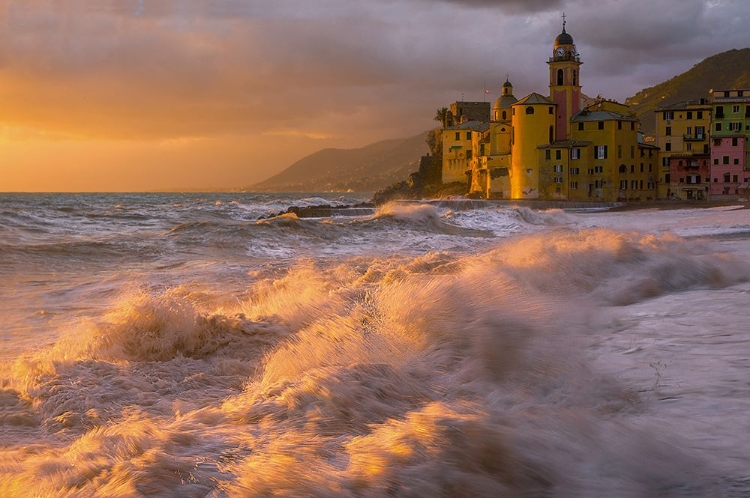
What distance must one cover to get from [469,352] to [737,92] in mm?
67417

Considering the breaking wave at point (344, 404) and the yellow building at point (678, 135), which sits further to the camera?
the yellow building at point (678, 135)

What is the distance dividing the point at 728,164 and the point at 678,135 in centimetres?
678

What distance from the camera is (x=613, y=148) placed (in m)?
64.3

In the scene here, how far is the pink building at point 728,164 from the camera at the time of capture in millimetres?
60938

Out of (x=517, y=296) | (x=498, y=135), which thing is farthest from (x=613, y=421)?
(x=498, y=135)

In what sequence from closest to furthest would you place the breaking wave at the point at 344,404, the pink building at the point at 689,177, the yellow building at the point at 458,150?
the breaking wave at the point at 344,404
the pink building at the point at 689,177
the yellow building at the point at 458,150

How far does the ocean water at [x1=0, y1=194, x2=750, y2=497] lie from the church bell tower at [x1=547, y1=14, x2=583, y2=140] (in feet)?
197

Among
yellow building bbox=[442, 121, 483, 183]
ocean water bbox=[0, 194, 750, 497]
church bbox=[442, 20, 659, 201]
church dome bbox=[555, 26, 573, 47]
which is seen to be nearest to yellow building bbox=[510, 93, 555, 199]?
church bbox=[442, 20, 659, 201]

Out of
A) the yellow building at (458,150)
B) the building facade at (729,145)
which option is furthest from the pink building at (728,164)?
the yellow building at (458,150)

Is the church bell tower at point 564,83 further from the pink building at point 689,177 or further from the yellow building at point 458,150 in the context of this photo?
the yellow building at point 458,150

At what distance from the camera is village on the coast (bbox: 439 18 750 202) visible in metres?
61.9

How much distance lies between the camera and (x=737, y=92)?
63.1 metres

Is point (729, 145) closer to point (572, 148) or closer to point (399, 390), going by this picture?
point (572, 148)

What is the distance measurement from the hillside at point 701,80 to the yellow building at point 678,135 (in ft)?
309
